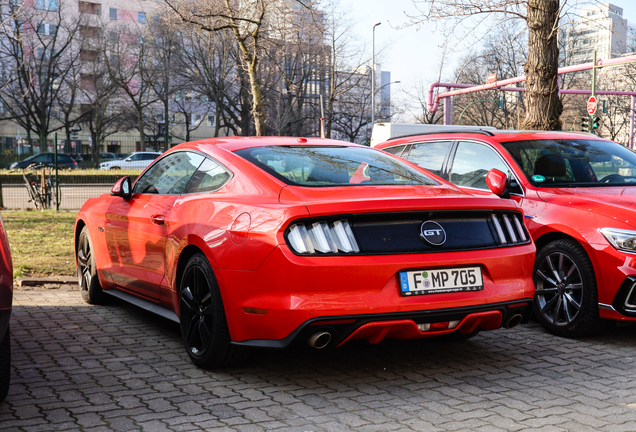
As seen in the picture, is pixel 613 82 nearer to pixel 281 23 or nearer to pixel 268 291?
pixel 281 23

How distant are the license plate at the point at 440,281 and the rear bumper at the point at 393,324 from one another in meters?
0.12

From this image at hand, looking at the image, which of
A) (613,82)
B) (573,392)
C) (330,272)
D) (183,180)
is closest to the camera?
(330,272)

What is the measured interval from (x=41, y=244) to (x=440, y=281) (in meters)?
8.10

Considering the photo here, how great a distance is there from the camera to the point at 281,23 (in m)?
17.0

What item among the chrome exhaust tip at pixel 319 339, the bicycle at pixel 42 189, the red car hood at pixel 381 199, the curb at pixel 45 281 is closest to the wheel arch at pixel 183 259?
the red car hood at pixel 381 199

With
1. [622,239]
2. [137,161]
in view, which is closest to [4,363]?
[622,239]

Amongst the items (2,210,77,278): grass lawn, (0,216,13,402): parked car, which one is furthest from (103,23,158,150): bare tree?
(0,216,13,402): parked car

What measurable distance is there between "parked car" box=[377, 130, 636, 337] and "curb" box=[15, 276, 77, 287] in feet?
13.9

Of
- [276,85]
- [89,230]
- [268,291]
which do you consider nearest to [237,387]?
[268,291]

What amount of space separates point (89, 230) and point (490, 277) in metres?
3.91

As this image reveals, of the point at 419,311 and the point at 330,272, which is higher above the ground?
the point at 330,272

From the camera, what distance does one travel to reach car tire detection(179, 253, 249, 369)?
4.07 meters

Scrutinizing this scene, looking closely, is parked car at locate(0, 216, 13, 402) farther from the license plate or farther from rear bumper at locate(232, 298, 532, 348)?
the license plate

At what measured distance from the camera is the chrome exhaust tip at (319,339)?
3.66 meters
